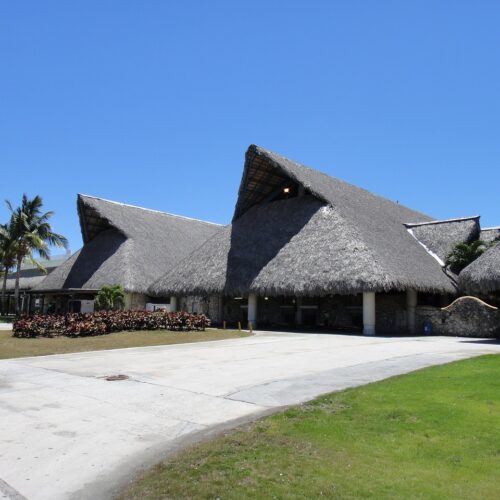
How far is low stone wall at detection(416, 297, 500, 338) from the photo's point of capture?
20078 millimetres

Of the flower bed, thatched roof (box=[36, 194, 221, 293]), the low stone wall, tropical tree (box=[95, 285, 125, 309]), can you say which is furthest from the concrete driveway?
thatched roof (box=[36, 194, 221, 293])

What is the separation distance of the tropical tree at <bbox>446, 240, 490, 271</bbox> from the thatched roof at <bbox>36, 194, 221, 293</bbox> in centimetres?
1826

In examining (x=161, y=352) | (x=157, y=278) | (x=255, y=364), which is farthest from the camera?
(x=157, y=278)

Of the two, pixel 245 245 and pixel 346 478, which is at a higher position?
pixel 245 245

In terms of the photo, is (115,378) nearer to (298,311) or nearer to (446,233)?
(298,311)

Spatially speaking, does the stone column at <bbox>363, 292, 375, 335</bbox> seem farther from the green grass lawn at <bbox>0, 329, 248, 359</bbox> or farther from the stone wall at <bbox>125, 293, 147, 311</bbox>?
the stone wall at <bbox>125, 293, 147, 311</bbox>

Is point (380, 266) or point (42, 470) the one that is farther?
point (380, 266)

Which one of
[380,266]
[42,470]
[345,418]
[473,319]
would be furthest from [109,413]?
[473,319]

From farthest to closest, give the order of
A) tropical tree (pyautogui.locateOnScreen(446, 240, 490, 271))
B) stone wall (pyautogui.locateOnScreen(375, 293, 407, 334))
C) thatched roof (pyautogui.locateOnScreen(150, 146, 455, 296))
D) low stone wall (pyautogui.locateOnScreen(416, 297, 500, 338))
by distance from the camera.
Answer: tropical tree (pyautogui.locateOnScreen(446, 240, 490, 271)), stone wall (pyautogui.locateOnScreen(375, 293, 407, 334)), thatched roof (pyautogui.locateOnScreen(150, 146, 455, 296)), low stone wall (pyautogui.locateOnScreen(416, 297, 500, 338))

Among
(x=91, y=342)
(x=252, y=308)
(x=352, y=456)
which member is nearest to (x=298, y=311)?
(x=252, y=308)

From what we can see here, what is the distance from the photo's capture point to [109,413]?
654cm

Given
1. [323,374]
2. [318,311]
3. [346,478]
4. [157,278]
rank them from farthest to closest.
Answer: [157,278] → [318,311] → [323,374] → [346,478]

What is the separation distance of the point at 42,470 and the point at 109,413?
1997 millimetres

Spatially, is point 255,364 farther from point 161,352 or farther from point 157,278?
point 157,278
